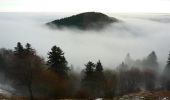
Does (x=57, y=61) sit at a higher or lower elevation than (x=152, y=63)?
lower

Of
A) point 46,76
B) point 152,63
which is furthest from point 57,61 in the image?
point 152,63

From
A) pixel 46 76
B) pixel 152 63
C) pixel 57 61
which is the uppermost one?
pixel 152 63

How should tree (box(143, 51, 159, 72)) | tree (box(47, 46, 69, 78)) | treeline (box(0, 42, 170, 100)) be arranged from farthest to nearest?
tree (box(143, 51, 159, 72))
tree (box(47, 46, 69, 78))
treeline (box(0, 42, 170, 100))

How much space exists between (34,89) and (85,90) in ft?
45.5

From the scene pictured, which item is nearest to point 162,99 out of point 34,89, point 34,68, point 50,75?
point 34,68

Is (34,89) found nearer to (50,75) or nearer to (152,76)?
(50,75)

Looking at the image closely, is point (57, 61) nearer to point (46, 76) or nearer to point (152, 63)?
point (46, 76)

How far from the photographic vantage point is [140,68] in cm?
10831

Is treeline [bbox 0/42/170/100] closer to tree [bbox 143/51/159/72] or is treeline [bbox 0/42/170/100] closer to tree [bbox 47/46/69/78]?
tree [bbox 47/46/69/78]

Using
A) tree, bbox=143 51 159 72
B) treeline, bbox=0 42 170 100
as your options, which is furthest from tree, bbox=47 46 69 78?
tree, bbox=143 51 159 72

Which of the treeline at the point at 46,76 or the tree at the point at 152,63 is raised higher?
the tree at the point at 152,63

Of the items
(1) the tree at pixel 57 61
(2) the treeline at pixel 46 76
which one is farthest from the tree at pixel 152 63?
(1) the tree at pixel 57 61

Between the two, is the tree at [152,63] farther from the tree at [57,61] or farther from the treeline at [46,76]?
the tree at [57,61]

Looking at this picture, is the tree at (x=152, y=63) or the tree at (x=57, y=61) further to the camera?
the tree at (x=152, y=63)
